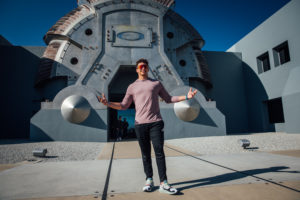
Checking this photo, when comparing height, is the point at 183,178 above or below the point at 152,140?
below

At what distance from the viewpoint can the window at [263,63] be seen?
47.8 ft

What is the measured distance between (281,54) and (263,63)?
1.85 m

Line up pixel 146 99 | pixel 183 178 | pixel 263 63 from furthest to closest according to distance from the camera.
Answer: pixel 263 63
pixel 183 178
pixel 146 99

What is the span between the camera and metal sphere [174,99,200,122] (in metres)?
9.83

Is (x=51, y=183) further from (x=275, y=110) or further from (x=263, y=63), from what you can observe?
(x=263, y=63)

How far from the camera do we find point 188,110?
9.80 m

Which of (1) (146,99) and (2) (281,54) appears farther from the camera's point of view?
(2) (281,54)

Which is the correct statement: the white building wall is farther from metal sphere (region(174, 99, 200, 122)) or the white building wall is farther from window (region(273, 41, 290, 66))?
metal sphere (region(174, 99, 200, 122))

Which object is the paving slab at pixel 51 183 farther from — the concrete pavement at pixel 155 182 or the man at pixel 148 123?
the man at pixel 148 123

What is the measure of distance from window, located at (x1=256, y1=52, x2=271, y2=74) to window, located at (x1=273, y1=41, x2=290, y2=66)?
1063 mm

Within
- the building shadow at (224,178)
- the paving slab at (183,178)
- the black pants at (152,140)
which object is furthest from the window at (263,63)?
the black pants at (152,140)

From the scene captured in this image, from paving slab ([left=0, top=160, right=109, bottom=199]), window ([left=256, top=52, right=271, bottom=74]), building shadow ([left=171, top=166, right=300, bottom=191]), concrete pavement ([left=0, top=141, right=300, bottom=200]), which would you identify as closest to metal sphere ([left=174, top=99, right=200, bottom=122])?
concrete pavement ([left=0, top=141, right=300, bottom=200])

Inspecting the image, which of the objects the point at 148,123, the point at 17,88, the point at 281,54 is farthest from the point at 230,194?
the point at 17,88

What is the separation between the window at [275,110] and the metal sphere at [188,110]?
7.81m
